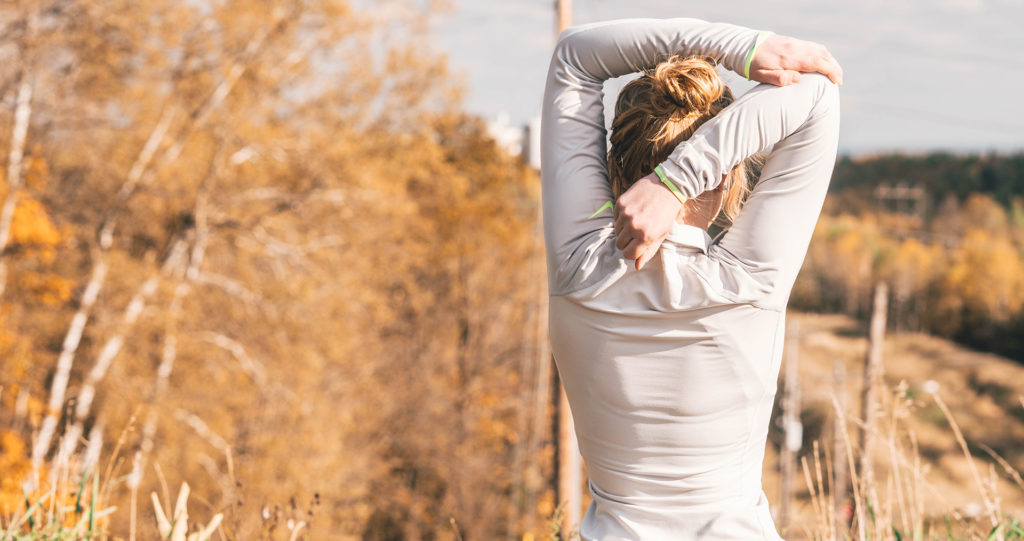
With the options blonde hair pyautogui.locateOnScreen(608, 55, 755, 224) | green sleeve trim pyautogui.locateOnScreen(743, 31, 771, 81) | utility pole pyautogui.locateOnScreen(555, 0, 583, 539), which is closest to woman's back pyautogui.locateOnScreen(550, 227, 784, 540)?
blonde hair pyautogui.locateOnScreen(608, 55, 755, 224)

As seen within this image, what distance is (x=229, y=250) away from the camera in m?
13.5

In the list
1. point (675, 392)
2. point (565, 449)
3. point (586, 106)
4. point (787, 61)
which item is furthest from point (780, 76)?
point (565, 449)

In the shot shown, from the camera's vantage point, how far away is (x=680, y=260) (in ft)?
3.45

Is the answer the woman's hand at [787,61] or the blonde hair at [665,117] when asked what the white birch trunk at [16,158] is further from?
the woman's hand at [787,61]

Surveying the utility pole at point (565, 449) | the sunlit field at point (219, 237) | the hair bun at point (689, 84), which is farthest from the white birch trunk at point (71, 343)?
the hair bun at point (689, 84)

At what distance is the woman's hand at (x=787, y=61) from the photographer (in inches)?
41.0

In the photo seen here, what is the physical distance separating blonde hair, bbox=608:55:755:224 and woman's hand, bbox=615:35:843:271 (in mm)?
68

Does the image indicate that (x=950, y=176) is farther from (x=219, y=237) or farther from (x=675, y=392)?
(x=675, y=392)

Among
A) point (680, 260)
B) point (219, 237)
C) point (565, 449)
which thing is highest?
point (680, 260)

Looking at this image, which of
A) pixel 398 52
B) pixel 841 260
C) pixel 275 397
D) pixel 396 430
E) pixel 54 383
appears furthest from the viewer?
pixel 841 260

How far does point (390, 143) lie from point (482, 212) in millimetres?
5511

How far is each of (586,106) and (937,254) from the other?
67701 mm

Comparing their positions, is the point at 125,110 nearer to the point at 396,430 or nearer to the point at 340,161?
the point at 340,161

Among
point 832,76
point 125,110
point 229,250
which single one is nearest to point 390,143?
point 229,250
